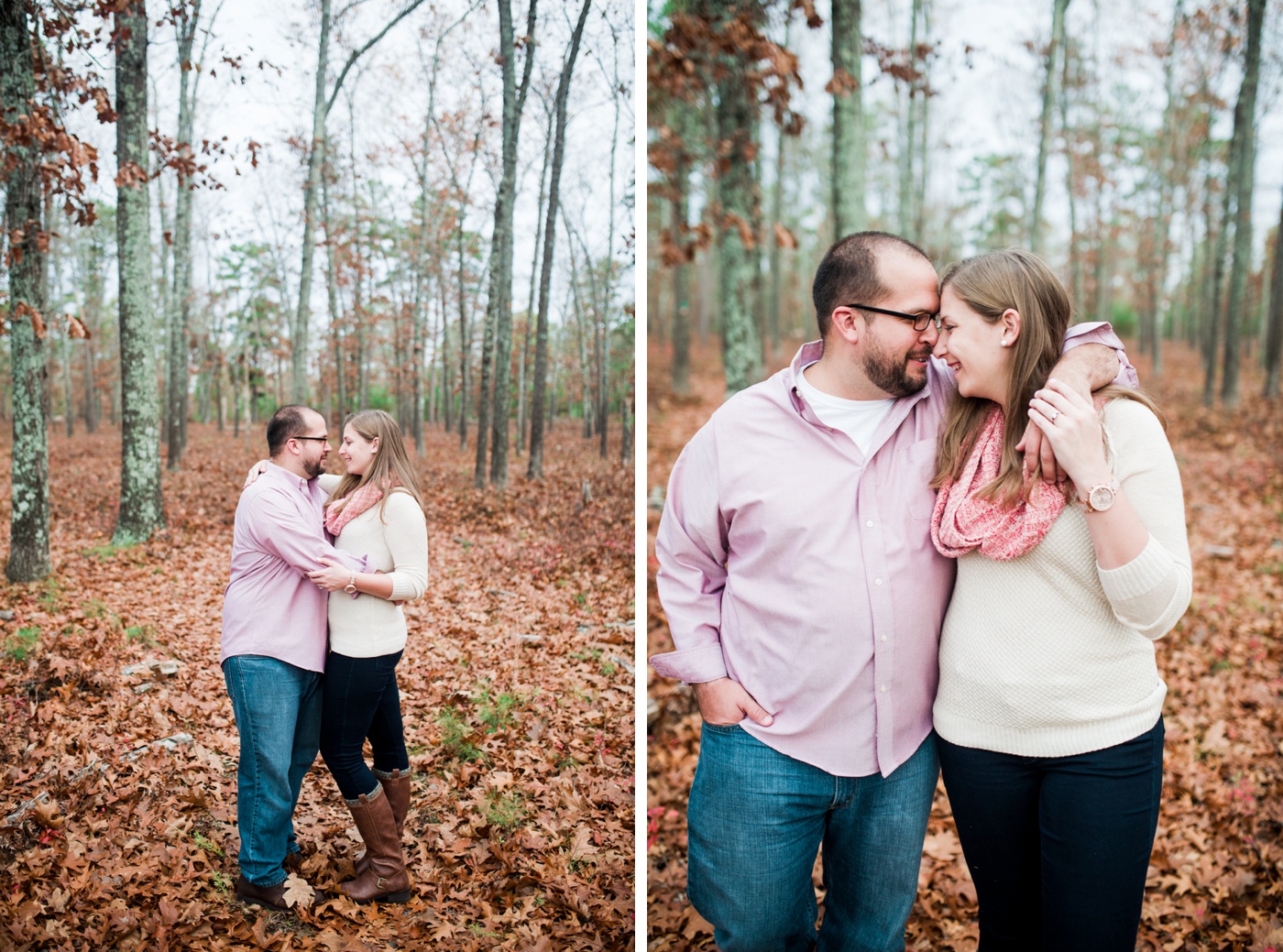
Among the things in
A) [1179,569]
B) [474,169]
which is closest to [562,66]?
[474,169]

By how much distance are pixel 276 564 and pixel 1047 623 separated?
7.04 feet

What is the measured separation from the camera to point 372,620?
2.50m

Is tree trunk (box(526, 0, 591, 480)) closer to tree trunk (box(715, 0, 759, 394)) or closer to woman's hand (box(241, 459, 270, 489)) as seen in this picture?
woman's hand (box(241, 459, 270, 489))

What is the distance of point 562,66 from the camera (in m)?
2.52

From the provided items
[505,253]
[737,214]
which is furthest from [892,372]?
[737,214]

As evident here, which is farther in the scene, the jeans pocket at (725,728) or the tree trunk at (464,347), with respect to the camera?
the tree trunk at (464,347)

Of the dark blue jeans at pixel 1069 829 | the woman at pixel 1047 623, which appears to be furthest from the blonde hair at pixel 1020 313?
the dark blue jeans at pixel 1069 829

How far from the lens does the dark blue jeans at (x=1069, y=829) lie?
188 centimetres

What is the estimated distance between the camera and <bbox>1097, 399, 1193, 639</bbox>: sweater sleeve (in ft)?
5.59

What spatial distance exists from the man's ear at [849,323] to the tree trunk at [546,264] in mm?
1009

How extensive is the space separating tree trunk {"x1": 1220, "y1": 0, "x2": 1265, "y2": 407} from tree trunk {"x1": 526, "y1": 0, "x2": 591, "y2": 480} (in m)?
6.17

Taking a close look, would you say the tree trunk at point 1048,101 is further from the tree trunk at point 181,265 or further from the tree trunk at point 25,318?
the tree trunk at point 25,318

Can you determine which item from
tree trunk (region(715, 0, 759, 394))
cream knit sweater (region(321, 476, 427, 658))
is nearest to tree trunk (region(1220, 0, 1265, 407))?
tree trunk (region(715, 0, 759, 394))

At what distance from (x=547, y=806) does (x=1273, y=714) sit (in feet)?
15.0
